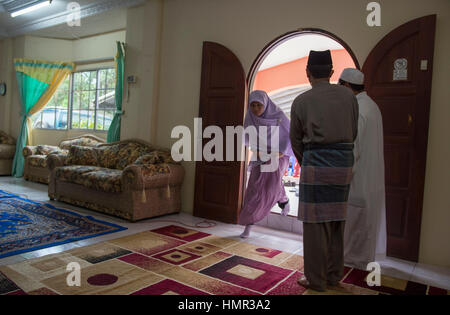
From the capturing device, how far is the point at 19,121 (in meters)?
7.50

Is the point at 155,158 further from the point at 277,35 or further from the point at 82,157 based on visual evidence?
the point at 277,35

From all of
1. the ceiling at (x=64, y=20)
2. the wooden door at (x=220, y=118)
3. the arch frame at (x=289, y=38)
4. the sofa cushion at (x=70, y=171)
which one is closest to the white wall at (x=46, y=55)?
the ceiling at (x=64, y=20)

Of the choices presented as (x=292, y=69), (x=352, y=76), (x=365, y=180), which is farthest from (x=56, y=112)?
(x=365, y=180)

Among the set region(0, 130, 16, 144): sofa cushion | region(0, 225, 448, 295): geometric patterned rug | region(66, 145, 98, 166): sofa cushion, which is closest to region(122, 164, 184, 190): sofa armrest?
region(0, 225, 448, 295): geometric patterned rug

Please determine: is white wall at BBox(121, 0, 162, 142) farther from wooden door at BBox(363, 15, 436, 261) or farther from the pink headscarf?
wooden door at BBox(363, 15, 436, 261)

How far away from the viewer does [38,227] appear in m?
3.55

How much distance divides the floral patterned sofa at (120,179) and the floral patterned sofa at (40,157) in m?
1.19

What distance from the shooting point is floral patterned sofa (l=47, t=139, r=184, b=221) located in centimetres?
403

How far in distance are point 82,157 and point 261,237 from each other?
2944mm

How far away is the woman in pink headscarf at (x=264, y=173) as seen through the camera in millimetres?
3650

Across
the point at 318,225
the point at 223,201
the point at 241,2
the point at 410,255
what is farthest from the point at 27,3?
the point at 410,255

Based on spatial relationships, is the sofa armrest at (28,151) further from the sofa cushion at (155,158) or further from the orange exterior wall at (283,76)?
the orange exterior wall at (283,76)
